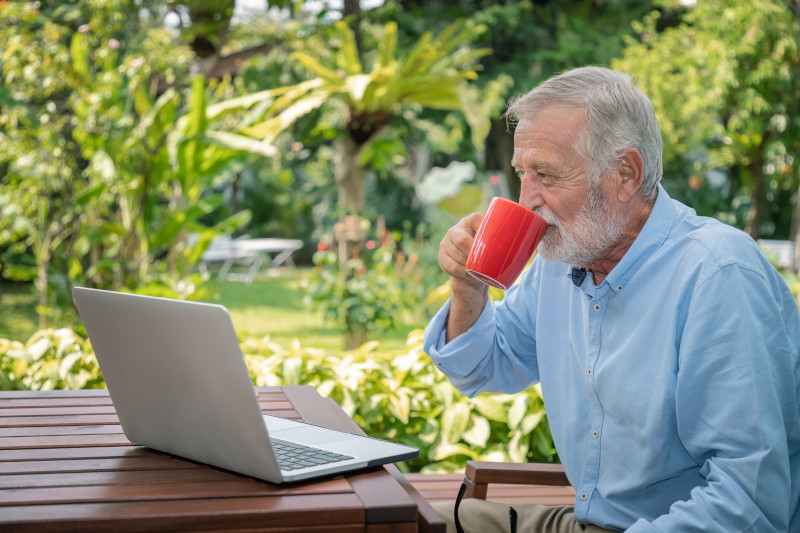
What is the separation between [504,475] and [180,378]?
0.91 m

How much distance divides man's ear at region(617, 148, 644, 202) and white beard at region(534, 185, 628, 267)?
4 cm

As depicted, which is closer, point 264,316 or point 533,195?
point 533,195

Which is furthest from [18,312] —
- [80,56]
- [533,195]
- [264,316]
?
[533,195]

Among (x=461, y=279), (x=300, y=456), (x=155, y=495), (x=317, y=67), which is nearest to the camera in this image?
(x=155, y=495)

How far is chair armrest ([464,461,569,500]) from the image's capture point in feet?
6.23

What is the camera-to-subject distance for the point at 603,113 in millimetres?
1568

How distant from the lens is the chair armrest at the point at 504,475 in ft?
6.23

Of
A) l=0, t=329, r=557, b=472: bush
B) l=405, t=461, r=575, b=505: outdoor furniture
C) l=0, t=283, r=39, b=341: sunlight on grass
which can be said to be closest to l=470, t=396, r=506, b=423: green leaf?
l=0, t=329, r=557, b=472: bush

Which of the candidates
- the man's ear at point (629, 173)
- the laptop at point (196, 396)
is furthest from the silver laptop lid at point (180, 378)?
the man's ear at point (629, 173)

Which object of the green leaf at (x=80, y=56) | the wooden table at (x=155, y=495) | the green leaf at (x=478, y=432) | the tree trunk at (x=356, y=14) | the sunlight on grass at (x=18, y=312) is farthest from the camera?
the sunlight on grass at (x=18, y=312)

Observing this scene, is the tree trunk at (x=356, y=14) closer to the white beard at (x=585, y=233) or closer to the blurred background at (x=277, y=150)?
the blurred background at (x=277, y=150)

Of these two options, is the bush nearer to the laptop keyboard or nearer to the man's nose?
the man's nose

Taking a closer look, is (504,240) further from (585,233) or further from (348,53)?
(348,53)

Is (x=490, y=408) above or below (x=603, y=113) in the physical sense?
below
